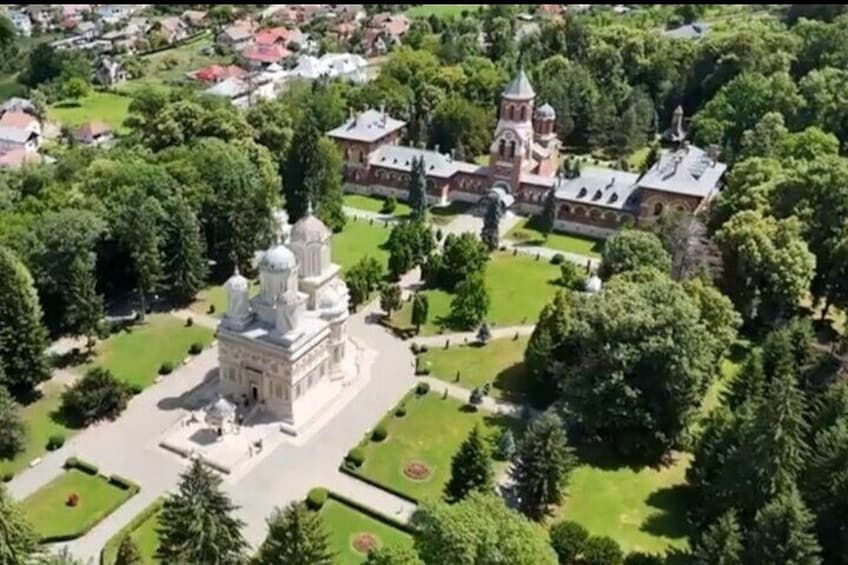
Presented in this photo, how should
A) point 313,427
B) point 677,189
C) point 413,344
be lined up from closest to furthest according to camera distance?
point 313,427 → point 413,344 → point 677,189

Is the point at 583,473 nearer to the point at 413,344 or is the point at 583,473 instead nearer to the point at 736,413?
the point at 736,413

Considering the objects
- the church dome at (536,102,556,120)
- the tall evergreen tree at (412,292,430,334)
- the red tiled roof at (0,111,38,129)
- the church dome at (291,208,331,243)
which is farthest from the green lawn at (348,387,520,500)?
the red tiled roof at (0,111,38,129)

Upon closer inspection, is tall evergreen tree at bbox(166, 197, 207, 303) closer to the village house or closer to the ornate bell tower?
the village house

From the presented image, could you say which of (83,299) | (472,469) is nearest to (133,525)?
(472,469)

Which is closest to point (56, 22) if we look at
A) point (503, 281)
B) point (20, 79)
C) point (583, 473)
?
point (20, 79)

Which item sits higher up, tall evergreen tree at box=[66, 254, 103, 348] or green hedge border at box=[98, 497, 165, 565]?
tall evergreen tree at box=[66, 254, 103, 348]

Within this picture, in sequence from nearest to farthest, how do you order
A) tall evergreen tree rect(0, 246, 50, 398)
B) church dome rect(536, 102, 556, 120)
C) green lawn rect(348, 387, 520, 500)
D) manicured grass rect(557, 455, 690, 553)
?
1. manicured grass rect(557, 455, 690, 553)
2. green lawn rect(348, 387, 520, 500)
3. tall evergreen tree rect(0, 246, 50, 398)
4. church dome rect(536, 102, 556, 120)

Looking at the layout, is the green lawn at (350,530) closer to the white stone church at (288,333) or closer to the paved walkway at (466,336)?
the white stone church at (288,333)
